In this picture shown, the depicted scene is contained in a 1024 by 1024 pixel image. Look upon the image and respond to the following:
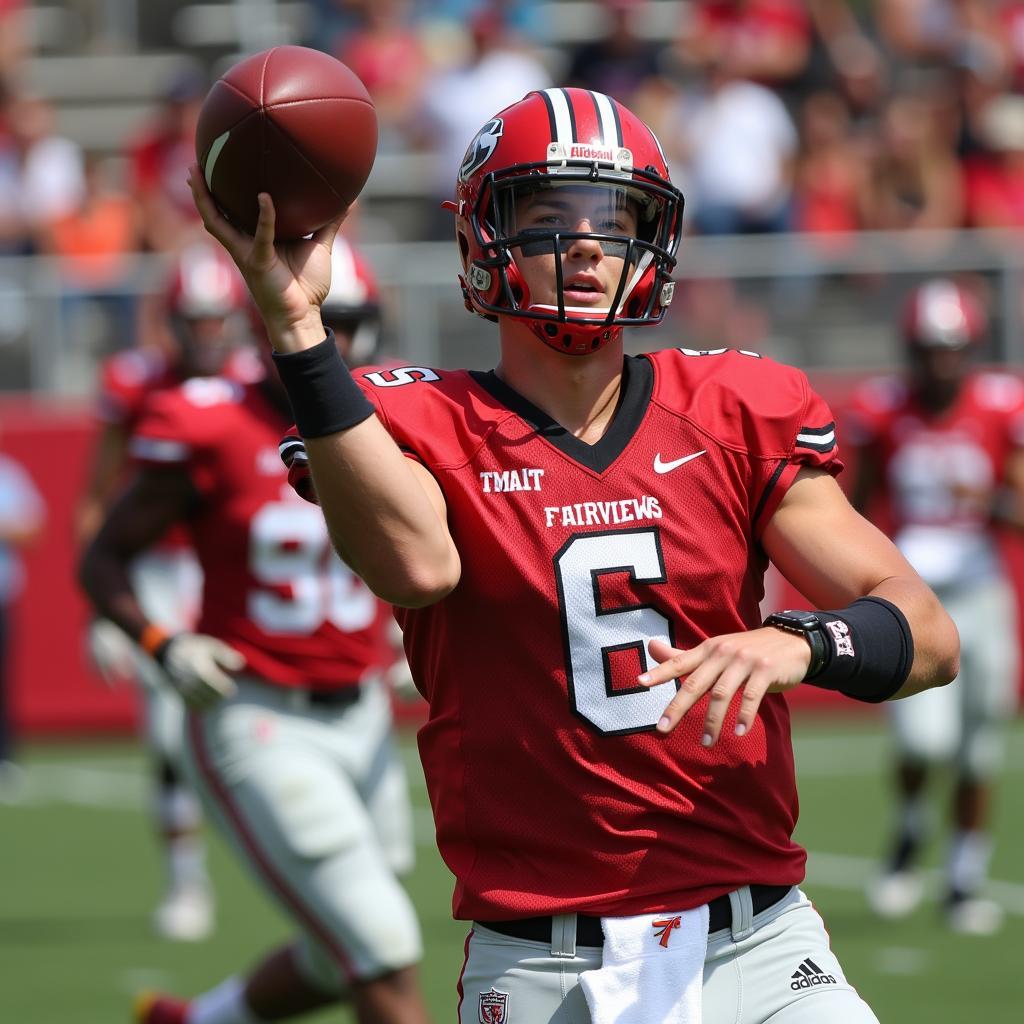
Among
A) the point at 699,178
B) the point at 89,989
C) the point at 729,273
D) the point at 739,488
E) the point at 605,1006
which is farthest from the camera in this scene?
the point at 699,178

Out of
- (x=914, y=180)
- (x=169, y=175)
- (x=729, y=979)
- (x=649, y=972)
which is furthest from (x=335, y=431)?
(x=914, y=180)

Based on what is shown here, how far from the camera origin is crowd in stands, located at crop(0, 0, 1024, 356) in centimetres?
1233

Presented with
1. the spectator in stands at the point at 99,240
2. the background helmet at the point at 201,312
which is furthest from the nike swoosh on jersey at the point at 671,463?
the spectator in stands at the point at 99,240

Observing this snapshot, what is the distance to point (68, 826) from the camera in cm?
910

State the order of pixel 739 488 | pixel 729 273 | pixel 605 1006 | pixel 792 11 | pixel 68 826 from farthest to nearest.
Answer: pixel 792 11, pixel 729 273, pixel 68 826, pixel 739 488, pixel 605 1006

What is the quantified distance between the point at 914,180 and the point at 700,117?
1452 mm

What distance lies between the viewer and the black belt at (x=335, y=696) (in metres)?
4.79

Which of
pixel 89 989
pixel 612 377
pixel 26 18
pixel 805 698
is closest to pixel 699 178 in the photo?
pixel 805 698

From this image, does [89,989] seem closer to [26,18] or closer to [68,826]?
[68,826]

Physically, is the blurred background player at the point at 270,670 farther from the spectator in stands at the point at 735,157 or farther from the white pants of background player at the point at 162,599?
the spectator in stands at the point at 735,157

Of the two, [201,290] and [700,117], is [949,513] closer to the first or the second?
[201,290]

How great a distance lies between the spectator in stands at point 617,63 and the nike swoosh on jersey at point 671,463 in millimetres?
10135

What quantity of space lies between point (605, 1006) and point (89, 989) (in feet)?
12.4

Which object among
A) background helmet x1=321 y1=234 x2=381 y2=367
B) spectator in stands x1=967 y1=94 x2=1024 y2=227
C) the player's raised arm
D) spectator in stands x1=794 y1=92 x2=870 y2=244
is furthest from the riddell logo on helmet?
spectator in stands x1=967 y1=94 x2=1024 y2=227
